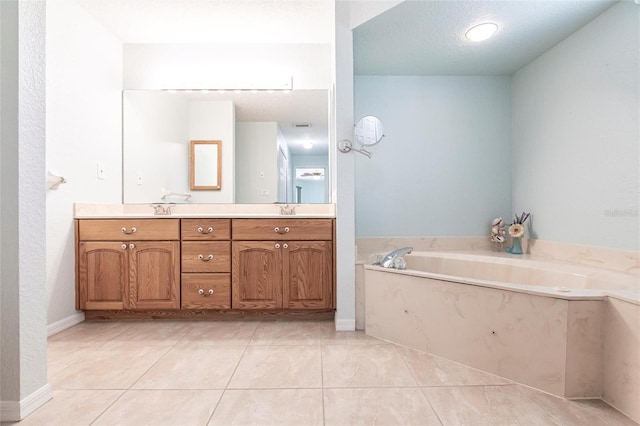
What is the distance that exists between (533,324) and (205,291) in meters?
1.99

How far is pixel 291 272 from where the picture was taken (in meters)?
2.38

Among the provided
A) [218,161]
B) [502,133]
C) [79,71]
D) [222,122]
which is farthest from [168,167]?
[502,133]

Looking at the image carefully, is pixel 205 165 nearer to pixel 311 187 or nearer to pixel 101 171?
pixel 101 171

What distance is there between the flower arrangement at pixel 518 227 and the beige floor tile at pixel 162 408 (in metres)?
2.41

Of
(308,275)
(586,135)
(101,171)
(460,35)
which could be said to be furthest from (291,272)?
(586,135)

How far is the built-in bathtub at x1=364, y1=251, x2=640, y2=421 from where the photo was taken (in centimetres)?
133

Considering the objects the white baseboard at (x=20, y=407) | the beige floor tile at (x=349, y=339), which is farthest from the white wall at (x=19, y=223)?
the beige floor tile at (x=349, y=339)

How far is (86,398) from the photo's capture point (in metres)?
1.40

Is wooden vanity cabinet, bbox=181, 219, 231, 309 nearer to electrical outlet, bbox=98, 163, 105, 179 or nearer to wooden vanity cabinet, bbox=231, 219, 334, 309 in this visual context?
wooden vanity cabinet, bbox=231, 219, 334, 309

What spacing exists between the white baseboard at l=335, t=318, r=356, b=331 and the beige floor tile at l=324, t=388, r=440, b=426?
30.0 inches

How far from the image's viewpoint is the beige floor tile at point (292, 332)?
2033 mm

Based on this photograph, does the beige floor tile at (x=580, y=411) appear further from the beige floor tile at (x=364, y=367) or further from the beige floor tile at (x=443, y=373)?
the beige floor tile at (x=364, y=367)

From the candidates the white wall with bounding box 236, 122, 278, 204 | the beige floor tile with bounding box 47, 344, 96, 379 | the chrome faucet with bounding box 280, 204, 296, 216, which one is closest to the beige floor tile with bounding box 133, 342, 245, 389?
the beige floor tile with bounding box 47, 344, 96, 379

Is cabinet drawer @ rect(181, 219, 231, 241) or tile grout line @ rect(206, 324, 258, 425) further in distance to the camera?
cabinet drawer @ rect(181, 219, 231, 241)
